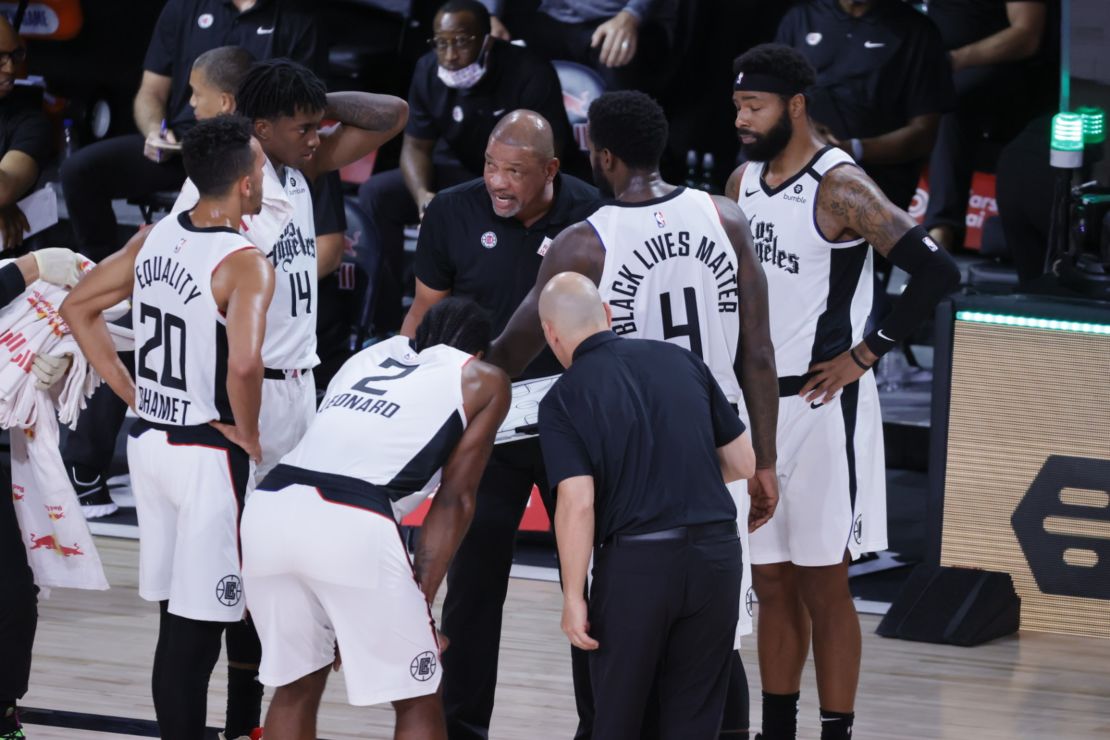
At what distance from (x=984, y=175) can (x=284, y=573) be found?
691cm

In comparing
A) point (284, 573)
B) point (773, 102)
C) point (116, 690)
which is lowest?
point (116, 690)

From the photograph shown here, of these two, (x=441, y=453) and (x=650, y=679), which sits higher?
(x=441, y=453)

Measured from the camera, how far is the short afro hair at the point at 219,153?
4.31 metres

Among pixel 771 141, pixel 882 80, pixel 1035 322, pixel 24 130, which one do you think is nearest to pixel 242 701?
pixel 771 141

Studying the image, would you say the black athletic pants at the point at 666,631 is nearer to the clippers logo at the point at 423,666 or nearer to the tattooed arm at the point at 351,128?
the clippers logo at the point at 423,666

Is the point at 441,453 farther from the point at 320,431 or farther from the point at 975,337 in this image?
the point at 975,337

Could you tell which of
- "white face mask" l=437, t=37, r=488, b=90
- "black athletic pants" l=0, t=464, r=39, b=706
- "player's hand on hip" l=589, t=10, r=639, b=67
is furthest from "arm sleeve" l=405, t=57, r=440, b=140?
"black athletic pants" l=0, t=464, r=39, b=706

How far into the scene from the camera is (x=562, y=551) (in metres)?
3.91

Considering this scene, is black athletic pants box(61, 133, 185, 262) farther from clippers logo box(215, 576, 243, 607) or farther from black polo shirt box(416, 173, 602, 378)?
clippers logo box(215, 576, 243, 607)

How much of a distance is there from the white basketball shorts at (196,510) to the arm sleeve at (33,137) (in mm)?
4343

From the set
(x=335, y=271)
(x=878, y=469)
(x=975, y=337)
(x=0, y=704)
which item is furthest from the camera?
(x=335, y=271)

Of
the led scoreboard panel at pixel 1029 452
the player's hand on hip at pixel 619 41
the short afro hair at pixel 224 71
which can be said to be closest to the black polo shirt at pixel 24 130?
the player's hand on hip at pixel 619 41

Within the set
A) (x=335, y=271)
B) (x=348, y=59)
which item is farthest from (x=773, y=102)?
(x=348, y=59)

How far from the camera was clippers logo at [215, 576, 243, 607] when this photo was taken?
4.34m
